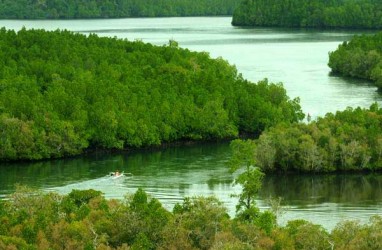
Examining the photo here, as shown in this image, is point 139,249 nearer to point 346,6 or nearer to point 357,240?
point 357,240

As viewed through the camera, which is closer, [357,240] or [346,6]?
[357,240]

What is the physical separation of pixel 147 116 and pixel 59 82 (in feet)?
27.2

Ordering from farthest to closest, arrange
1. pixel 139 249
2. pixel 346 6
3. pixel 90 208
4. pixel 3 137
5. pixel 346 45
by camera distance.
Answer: pixel 346 6 < pixel 346 45 < pixel 3 137 < pixel 90 208 < pixel 139 249

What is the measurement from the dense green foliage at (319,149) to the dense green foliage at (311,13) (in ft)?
370

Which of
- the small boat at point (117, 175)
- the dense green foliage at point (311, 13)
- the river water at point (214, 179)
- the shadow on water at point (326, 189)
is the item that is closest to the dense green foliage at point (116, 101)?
the river water at point (214, 179)

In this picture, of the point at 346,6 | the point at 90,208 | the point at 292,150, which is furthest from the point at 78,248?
the point at 346,6

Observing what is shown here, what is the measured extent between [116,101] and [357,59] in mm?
41213

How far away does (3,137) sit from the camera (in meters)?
67.9

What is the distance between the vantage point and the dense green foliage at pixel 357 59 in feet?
360

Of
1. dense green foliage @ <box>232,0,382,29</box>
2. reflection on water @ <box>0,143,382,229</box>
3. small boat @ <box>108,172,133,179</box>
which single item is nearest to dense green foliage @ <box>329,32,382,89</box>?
reflection on water @ <box>0,143,382,229</box>

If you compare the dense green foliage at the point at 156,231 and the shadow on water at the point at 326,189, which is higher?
the dense green foliage at the point at 156,231

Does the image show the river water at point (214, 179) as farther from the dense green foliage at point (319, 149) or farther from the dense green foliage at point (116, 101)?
the dense green foliage at point (116, 101)

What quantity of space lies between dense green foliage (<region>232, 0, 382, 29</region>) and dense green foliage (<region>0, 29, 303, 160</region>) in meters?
87.6

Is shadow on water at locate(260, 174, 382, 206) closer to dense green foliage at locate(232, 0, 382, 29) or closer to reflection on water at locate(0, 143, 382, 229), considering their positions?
reflection on water at locate(0, 143, 382, 229)
